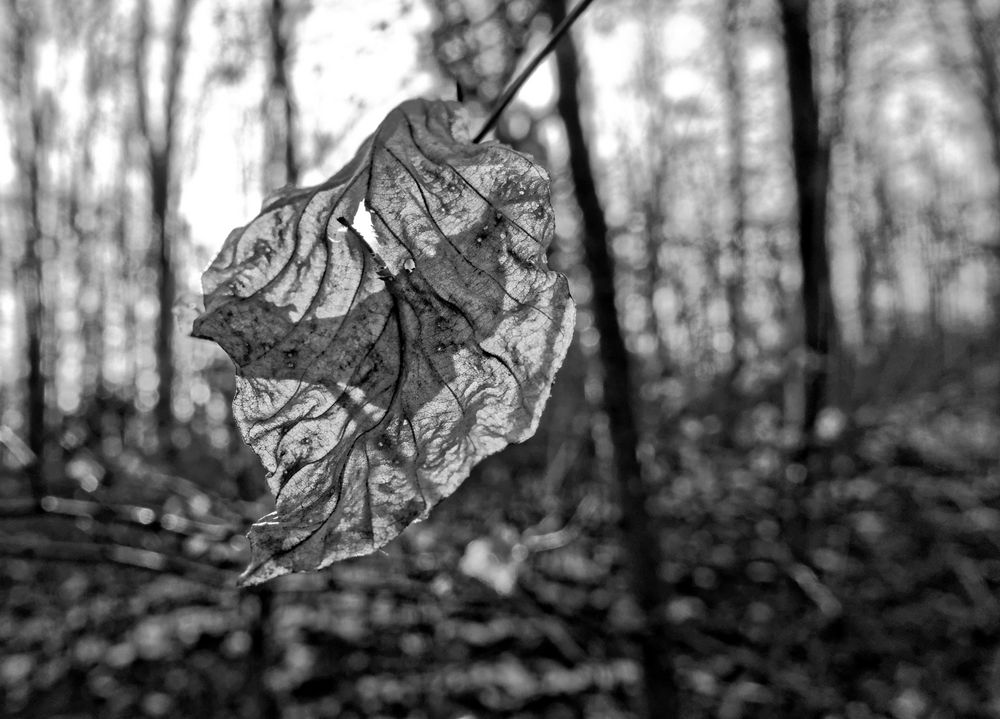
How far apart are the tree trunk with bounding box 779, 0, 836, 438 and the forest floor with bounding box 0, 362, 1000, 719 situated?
0.53 metres

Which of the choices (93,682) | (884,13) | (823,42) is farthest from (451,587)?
(884,13)

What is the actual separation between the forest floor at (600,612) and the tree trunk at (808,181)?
528 mm

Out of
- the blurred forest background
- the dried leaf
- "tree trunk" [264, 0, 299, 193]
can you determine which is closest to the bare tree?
the blurred forest background

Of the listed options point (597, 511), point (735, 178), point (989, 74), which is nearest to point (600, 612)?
point (597, 511)

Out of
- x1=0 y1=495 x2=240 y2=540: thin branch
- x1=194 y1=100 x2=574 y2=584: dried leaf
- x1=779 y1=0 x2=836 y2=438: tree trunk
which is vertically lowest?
x1=0 y1=495 x2=240 y2=540: thin branch

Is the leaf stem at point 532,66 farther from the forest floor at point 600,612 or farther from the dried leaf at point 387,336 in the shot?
the forest floor at point 600,612

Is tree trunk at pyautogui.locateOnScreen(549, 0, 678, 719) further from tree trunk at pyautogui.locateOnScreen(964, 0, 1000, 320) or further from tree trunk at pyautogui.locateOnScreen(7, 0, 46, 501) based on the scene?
tree trunk at pyautogui.locateOnScreen(964, 0, 1000, 320)

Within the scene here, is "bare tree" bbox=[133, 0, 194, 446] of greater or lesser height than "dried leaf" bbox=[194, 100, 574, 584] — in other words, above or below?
above

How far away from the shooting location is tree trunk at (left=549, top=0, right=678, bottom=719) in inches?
75.2

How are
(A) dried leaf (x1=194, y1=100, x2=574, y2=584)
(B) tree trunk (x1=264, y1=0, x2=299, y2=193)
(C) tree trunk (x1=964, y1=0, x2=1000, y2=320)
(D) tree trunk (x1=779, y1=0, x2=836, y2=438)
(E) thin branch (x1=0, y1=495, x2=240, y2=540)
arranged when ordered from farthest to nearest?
(C) tree trunk (x1=964, y1=0, x2=1000, y2=320)
(D) tree trunk (x1=779, y1=0, x2=836, y2=438)
(B) tree trunk (x1=264, y1=0, x2=299, y2=193)
(E) thin branch (x1=0, y1=495, x2=240, y2=540)
(A) dried leaf (x1=194, y1=100, x2=574, y2=584)

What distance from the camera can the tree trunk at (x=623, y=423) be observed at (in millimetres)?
1910

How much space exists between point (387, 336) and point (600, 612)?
3.98 meters

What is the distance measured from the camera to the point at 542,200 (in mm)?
528

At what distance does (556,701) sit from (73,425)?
3028 millimetres
